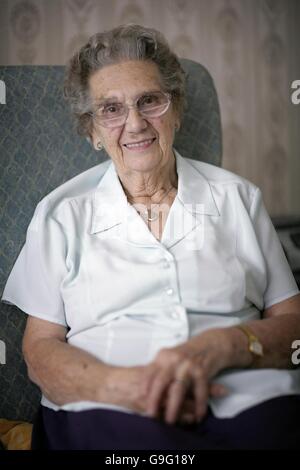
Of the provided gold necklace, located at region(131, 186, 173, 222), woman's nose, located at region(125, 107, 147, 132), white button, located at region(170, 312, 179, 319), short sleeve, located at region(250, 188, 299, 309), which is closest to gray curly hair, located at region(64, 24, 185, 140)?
woman's nose, located at region(125, 107, 147, 132)

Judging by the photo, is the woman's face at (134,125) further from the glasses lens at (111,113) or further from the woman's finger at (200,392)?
the woman's finger at (200,392)

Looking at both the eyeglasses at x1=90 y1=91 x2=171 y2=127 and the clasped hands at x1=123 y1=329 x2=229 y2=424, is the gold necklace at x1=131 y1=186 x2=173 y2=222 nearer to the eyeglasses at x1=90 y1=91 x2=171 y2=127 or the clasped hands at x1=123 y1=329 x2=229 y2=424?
the eyeglasses at x1=90 y1=91 x2=171 y2=127

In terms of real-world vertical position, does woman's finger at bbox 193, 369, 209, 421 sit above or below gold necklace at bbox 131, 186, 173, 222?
below

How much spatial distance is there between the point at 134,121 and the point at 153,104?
0.07 metres

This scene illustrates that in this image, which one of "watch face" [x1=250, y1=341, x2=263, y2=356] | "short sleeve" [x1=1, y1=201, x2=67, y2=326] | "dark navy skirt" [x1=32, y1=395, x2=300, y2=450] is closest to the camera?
"dark navy skirt" [x1=32, y1=395, x2=300, y2=450]

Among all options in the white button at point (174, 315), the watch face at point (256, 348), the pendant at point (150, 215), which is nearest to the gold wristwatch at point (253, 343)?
the watch face at point (256, 348)

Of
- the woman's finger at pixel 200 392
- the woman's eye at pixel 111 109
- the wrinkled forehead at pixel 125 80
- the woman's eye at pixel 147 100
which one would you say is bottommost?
the woman's finger at pixel 200 392

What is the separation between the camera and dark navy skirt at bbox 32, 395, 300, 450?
0.79 metres

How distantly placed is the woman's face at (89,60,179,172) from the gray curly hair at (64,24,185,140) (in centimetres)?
2

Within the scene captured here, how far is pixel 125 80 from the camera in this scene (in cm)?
103

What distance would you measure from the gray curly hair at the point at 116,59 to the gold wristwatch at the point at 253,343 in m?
0.52

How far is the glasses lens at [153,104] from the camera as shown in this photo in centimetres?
104

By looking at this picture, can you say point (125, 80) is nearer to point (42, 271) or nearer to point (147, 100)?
point (147, 100)

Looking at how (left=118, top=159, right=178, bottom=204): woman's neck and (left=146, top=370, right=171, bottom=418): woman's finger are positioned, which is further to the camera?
(left=118, top=159, right=178, bottom=204): woman's neck
